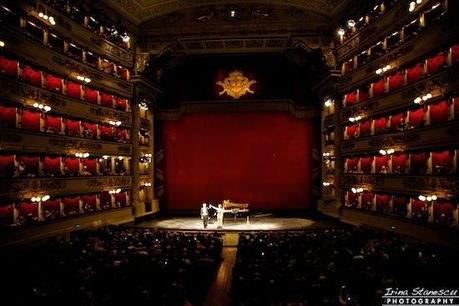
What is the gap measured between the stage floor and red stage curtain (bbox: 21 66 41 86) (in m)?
10.8

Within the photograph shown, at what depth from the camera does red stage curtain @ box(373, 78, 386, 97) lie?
68.0 ft

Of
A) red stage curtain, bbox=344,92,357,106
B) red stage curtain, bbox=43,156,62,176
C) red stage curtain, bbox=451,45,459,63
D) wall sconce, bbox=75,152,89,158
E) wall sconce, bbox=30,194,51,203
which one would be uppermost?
red stage curtain, bbox=451,45,459,63

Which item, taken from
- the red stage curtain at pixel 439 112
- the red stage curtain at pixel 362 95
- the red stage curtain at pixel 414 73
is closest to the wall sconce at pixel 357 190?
the red stage curtain at pixel 362 95

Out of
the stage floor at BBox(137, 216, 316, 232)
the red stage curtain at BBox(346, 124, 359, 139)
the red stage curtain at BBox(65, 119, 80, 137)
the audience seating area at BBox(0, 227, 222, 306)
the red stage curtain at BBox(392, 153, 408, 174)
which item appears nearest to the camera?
the audience seating area at BBox(0, 227, 222, 306)

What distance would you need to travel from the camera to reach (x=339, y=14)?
24078 mm

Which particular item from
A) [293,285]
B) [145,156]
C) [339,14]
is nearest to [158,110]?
[145,156]

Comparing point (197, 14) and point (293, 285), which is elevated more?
point (197, 14)

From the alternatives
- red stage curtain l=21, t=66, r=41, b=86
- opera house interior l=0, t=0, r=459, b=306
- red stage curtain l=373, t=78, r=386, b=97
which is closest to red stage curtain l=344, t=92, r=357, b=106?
opera house interior l=0, t=0, r=459, b=306

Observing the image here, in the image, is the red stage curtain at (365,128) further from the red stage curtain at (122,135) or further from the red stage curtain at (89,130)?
the red stage curtain at (89,130)

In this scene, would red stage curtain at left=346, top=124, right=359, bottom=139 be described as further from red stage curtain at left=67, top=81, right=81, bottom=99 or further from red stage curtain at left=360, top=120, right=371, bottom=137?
red stage curtain at left=67, top=81, right=81, bottom=99

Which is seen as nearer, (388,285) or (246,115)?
(388,285)

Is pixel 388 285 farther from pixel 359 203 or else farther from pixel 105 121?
pixel 105 121

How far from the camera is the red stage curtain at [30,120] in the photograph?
18.1 m

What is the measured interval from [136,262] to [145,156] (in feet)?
58.6
